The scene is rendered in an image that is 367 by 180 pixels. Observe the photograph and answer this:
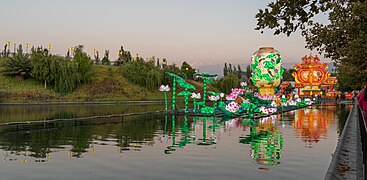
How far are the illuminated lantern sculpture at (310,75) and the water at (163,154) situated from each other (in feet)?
166

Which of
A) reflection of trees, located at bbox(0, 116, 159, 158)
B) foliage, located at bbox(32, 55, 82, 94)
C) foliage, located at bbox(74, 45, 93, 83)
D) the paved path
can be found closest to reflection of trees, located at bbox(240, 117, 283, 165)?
the paved path

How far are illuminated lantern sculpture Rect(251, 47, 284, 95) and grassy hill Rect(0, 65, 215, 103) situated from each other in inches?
883

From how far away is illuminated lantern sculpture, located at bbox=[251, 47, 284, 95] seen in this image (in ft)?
128

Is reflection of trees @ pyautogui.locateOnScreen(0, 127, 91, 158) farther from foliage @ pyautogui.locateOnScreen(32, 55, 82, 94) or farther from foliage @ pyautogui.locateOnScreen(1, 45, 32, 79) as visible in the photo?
foliage @ pyautogui.locateOnScreen(1, 45, 32, 79)

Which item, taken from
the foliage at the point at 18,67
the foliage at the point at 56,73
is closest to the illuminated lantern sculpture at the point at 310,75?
the foliage at the point at 56,73

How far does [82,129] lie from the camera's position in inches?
693

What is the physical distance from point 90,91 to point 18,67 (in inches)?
414

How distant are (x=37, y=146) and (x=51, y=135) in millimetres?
2840

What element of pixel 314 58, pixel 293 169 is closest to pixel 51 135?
pixel 293 169

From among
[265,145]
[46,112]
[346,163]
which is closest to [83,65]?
[46,112]

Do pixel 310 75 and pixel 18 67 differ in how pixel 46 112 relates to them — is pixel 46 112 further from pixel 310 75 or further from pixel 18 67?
pixel 310 75

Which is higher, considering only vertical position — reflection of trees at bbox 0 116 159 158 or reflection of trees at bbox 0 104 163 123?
reflection of trees at bbox 0 104 163 123

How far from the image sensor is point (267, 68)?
38.9 m

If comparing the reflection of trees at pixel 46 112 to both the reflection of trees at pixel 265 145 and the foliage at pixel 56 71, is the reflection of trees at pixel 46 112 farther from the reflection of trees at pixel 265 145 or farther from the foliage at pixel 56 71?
the foliage at pixel 56 71
